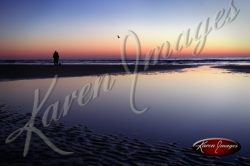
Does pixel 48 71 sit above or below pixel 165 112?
above

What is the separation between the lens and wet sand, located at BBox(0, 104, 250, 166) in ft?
23.1

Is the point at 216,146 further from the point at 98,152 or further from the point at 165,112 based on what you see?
the point at 165,112

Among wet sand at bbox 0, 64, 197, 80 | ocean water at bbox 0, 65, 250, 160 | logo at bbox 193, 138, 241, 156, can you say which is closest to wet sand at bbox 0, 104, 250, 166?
logo at bbox 193, 138, 241, 156

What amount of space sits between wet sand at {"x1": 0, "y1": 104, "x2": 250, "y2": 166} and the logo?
22cm

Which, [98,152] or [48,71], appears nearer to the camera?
[98,152]

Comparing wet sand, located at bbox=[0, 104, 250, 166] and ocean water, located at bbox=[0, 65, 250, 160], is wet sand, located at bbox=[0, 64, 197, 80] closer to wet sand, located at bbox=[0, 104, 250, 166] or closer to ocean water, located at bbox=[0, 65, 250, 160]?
ocean water, located at bbox=[0, 65, 250, 160]

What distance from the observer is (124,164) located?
6.89m

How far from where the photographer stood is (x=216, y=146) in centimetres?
782

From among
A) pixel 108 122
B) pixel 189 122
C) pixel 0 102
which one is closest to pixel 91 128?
pixel 108 122

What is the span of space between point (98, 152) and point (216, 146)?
111 inches

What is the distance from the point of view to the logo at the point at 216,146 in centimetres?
751

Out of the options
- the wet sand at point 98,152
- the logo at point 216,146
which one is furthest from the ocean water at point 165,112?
the wet sand at point 98,152

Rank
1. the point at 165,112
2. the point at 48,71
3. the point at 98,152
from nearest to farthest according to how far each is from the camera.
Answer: the point at 98,152
the point at 165,112
the point at 48,71

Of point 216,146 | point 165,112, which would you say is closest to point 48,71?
point 165,112
